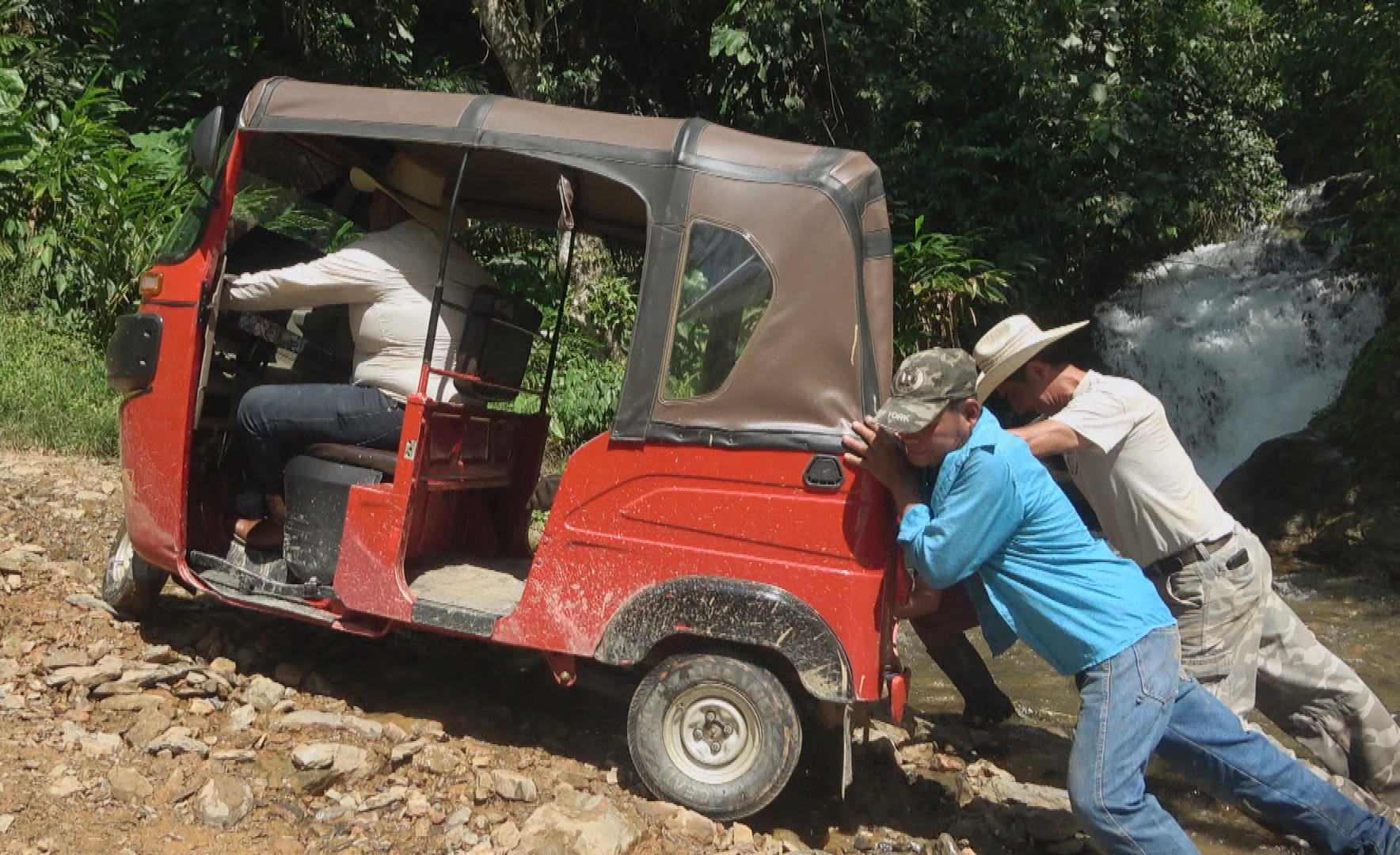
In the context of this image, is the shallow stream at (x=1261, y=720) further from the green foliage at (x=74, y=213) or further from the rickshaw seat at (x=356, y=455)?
the green foliage at (x=74, y=213)

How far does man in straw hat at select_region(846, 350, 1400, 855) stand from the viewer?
3.55 m

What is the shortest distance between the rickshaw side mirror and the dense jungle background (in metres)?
5.13

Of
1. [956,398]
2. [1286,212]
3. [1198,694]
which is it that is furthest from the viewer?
[1286,212]

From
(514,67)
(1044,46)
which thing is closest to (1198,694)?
(514,67)

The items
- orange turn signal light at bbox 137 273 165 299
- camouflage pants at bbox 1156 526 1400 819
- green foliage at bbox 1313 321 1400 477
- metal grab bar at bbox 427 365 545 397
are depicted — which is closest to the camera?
camouflage pants at bbox 1156 526 1400 819

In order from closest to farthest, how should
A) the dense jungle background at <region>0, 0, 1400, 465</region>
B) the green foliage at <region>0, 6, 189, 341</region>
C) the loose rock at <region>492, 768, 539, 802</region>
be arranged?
the loose rock at <region>492, 768, 539, 802</region> → the green foliage at <region>0, 6, 189, 341</region> → the dense jungle background at <region>0, 0, 1400, 465</region>

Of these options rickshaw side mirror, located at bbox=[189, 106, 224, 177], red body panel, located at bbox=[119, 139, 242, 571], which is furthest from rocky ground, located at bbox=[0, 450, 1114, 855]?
rickshaw side mirror, located at bbox=[189, 106, 224, 177]

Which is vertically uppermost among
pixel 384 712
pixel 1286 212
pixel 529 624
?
pixel 1286 212

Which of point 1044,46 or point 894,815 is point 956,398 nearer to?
point 894,815

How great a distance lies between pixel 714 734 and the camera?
4.03 metres

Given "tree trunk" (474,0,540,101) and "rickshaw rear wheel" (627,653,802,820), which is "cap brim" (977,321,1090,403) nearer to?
"rickshaw rear wheel" (627,653,802,820)

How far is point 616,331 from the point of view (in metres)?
10.9

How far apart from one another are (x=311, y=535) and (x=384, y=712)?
0.74m

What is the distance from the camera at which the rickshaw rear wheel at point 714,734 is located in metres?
3.91
